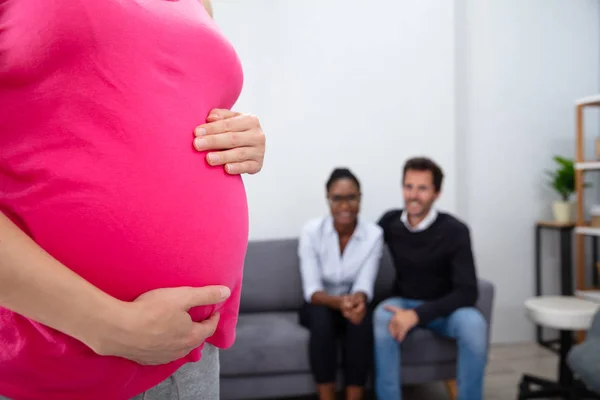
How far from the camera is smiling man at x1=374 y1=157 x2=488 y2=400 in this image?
2289mm

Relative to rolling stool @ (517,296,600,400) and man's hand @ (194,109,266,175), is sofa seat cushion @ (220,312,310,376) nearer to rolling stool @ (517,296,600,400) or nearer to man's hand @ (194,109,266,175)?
rolling stool @ (517,296,600,400)

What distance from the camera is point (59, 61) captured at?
1.70ft

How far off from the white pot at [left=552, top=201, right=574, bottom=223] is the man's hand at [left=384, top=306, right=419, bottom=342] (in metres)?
1.59

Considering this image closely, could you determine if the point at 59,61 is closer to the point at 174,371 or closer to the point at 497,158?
the point at 174,371

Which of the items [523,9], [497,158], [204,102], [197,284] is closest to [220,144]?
[204,102]

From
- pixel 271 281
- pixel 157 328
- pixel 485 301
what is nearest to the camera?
pixel 157 328

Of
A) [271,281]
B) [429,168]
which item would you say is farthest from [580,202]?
[271,281]

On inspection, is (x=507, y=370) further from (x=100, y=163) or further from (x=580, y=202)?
(x=100, y=163)

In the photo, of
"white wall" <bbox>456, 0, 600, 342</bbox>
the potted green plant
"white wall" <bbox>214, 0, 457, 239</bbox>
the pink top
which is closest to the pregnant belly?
the pink top

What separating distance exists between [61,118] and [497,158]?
133 inches

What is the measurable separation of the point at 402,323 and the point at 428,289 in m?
0.27

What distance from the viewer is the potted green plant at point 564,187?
3309 mm

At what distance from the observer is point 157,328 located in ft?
1.73

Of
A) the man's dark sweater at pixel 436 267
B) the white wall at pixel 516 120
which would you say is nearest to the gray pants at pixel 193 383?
the man's dark sweater at pixel 436 267
